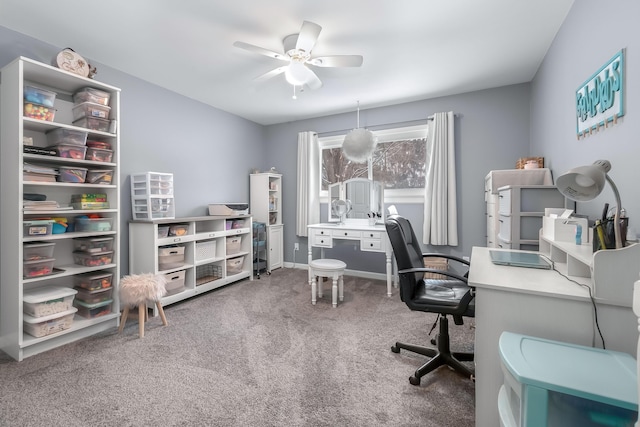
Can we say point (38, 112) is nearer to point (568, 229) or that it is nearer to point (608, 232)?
point (608, 232)

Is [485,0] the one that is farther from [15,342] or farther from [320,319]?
[15,342]

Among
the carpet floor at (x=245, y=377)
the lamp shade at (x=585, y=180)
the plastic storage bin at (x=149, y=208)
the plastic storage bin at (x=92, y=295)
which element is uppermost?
the lamp shade at (x=585, y=180)

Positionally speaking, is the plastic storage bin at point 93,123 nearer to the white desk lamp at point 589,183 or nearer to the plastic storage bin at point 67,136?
the plastic storage bin at point 67,136

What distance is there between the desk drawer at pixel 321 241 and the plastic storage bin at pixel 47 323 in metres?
2.47

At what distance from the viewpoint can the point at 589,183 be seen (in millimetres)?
1138

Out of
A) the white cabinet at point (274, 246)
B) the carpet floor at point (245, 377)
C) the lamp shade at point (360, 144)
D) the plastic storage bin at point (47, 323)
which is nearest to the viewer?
the carpet floor at point (245, 377)

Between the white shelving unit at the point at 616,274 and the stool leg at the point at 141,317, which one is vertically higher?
the white shelving unit at the point at 616,274

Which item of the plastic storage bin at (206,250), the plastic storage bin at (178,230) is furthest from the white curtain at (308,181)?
the plastic storage bin at (178,230)

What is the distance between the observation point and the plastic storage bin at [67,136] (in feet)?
7.38

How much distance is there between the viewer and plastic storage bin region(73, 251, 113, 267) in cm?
236

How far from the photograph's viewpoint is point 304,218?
4457mm

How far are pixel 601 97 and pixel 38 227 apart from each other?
3756 millimetres

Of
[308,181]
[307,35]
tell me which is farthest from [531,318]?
[308,181]

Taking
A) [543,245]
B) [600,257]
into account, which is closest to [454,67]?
[543,245]
